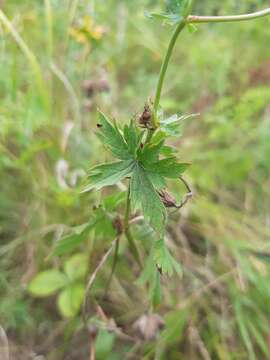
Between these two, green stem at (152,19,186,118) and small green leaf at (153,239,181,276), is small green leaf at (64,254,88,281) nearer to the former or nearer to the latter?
small green leaf at (153,239,181,276)

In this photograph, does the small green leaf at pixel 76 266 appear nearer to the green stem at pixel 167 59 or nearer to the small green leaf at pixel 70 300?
the small green leaf at pixel 70 300

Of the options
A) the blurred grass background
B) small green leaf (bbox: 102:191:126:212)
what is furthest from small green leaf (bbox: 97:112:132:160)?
the blurred grass background

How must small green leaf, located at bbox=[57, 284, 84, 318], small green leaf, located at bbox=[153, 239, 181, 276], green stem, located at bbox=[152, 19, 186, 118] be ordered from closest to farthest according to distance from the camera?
1. green stem, located at bbox=[152, 19, 186, 118]
2. small green leaf, located at bbox=[153, 239, 181, 276]
3. small green leaf, located at bbox=[57, 284, 84, 318]

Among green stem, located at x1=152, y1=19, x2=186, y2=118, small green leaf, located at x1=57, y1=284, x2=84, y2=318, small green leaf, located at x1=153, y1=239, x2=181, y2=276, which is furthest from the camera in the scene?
small green leaf, located at x1=57, y1=284, x2=84, y2=318

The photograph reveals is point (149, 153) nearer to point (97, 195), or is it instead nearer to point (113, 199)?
point (113, 199)

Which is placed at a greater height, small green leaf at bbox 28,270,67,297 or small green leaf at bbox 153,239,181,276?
small green leaf at bbox 153,239,181,276

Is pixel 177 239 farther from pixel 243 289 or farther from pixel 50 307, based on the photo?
pixel 50 307
